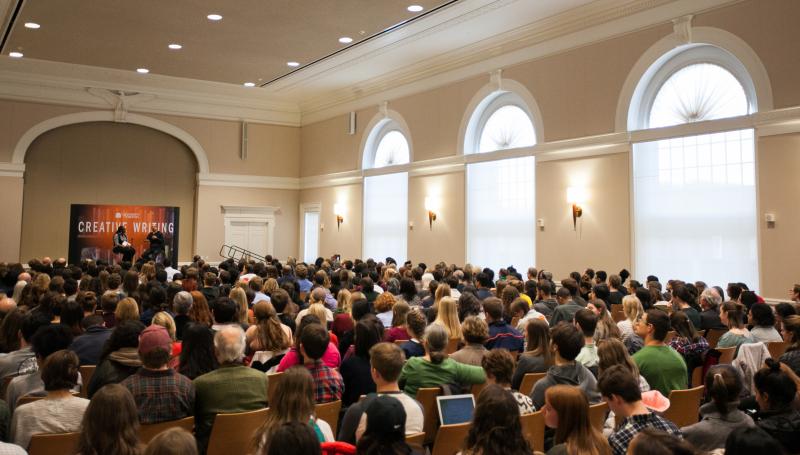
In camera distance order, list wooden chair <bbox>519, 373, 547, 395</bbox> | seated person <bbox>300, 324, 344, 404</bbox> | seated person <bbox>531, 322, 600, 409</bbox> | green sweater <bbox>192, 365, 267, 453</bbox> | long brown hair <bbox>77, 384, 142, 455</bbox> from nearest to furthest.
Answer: long brown hair <bbox>77, 384, 142, 455</bbox>
green sweater <bbox>192, 365, 267, 453</bbox>
seated person <bbox>531, 322, 600, 409</bbox>
seated person <bbox>300, 324, 344, 404</bbox>
wooden chair <bbox>519, 373, 547, 395</bbox>

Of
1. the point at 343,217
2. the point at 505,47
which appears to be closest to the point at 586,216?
the point at 505,47

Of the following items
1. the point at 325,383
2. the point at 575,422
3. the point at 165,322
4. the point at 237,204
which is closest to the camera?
the point at 575,422

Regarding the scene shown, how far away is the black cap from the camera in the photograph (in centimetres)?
251

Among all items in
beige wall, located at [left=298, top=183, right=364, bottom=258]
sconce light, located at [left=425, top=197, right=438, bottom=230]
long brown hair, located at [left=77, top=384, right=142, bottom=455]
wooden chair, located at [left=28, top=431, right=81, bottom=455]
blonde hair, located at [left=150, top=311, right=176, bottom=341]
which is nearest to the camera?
long brown hair, located at [left=77, top=384, right=142, bottom=455]

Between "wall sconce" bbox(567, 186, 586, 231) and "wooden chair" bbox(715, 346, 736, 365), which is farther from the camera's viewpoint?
"wall sconce" bbox(567, 186, 586, 231)

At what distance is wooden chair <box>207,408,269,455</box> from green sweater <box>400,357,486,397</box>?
3.49ft

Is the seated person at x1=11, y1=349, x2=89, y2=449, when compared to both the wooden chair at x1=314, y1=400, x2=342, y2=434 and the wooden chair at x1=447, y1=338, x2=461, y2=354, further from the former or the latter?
the wooden chair at x1=447, y1=338, x2=461, y2=354

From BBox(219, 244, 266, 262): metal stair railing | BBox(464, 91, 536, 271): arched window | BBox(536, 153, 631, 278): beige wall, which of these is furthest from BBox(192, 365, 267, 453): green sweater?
BBox(219, 244, 266, 262): metal stair railing

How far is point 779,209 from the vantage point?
922 centimetres

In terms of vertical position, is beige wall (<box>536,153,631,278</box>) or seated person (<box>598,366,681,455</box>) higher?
beige wall (<box>536,153,631,278</box>)

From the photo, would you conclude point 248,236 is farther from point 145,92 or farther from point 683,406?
point 683,406

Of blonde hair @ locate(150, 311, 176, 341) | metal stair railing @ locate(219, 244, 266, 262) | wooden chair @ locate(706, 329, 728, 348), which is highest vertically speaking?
metal stair railing @ locate(219, 244, 266, 262)

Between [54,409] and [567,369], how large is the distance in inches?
118

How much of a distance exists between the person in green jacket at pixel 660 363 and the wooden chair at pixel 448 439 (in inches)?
69.2
